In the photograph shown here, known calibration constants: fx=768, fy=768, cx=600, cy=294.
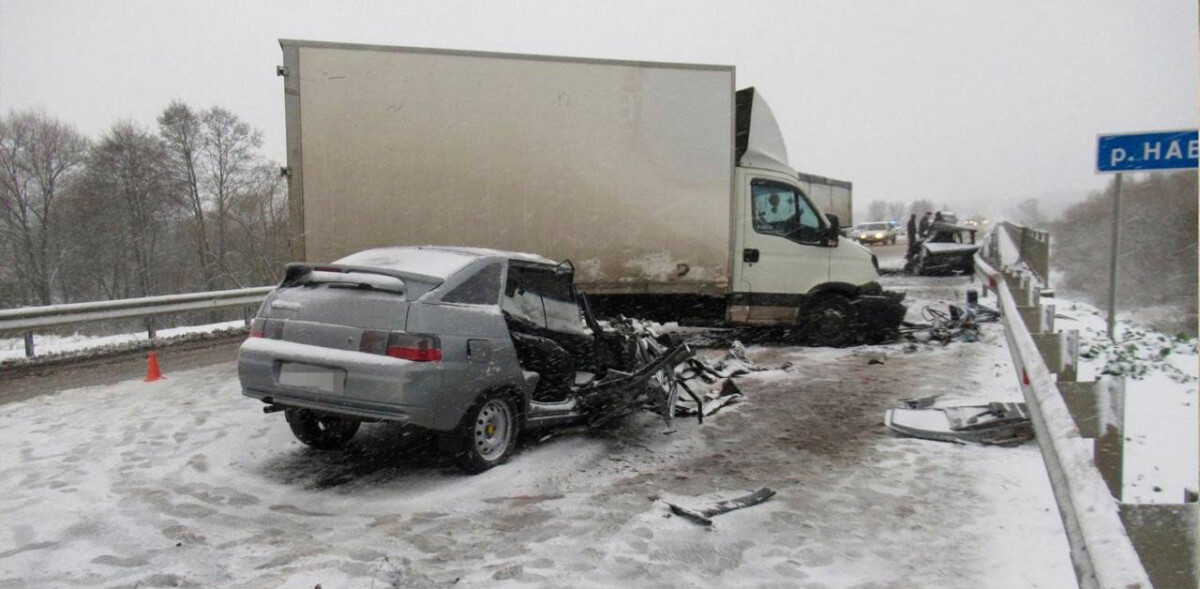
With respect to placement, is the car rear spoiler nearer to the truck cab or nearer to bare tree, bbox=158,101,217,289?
the truck cab

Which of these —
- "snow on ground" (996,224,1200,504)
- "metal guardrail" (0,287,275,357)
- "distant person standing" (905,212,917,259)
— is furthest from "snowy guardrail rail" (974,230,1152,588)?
"distant person standing" (905,212,917,259)

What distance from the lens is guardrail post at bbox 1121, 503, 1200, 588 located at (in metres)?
2.56

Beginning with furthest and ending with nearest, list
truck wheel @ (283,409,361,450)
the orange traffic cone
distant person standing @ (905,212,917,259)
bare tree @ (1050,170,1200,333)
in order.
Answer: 1. distant person standing @ (905,212,917,259)
2. bare tree @ (1050,170,1200,333)
3. the orange traffic cone
4. truck wheel @ (283,409,361,450)

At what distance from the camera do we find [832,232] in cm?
1021

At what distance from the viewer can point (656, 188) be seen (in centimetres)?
918

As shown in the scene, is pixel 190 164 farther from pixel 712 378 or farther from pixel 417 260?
pixel 417 260

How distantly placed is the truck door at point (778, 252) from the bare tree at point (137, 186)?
46800mm

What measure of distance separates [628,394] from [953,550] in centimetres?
272

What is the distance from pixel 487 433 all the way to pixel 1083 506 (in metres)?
3.42

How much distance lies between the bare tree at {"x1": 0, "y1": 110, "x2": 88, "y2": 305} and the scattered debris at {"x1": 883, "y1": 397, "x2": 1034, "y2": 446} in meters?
44.9

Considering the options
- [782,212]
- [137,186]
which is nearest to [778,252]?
[782,212]

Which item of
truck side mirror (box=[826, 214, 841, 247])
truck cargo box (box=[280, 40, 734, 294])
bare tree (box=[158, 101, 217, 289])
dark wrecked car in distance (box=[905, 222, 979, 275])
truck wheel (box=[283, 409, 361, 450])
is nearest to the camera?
truck wheel (box=[283, 409, 361, 450])

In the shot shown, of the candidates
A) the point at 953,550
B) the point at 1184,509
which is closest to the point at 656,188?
the point at 953,550

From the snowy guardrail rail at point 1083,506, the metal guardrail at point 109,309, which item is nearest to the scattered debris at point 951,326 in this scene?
the snowy guardrail rail at point 1083,506
